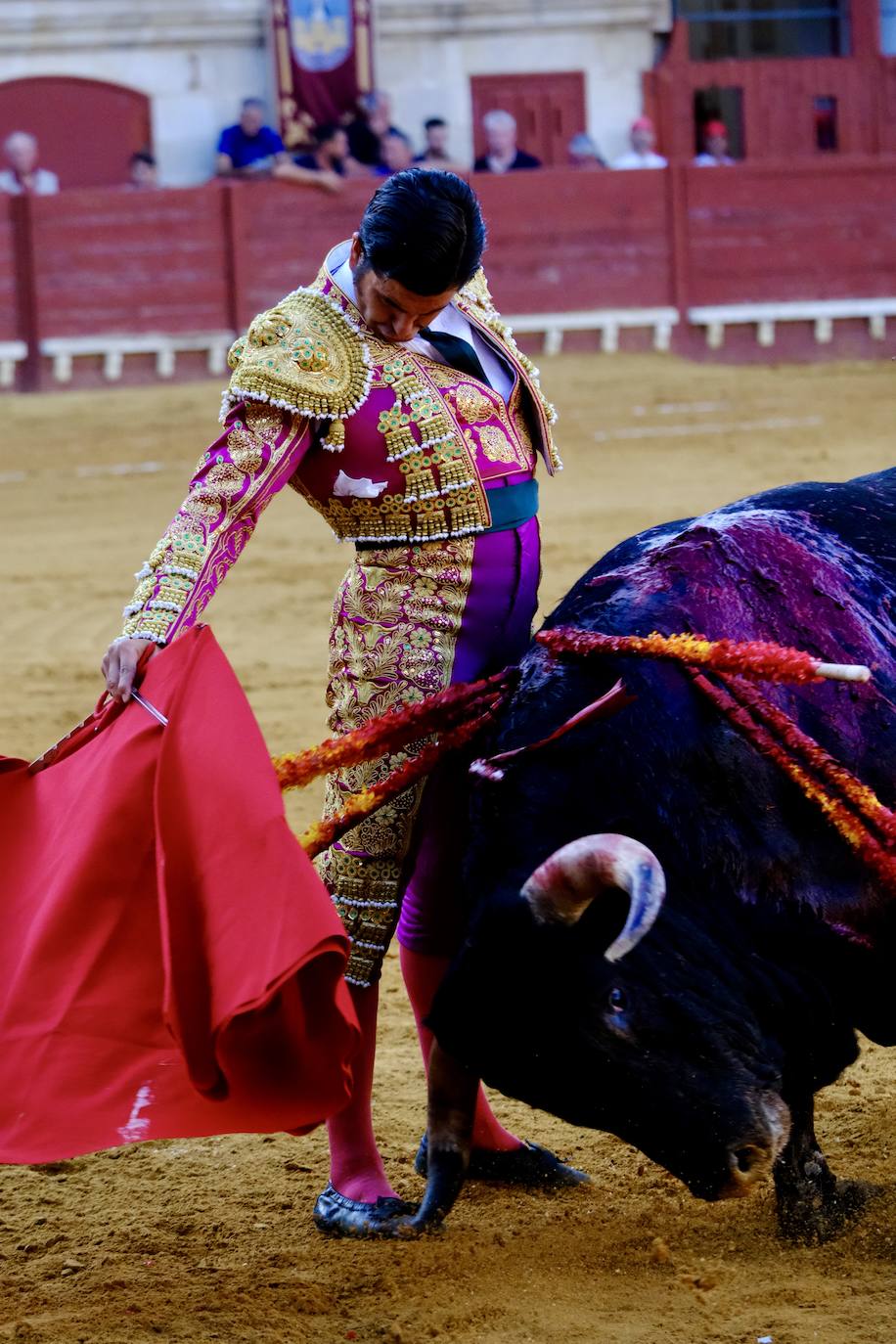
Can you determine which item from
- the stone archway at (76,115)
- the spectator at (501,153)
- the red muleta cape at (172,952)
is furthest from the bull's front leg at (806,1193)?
the stone archway at (76,115)

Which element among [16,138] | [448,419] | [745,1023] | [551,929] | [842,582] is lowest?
[745,1023]

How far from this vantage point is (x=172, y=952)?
204 centimetres

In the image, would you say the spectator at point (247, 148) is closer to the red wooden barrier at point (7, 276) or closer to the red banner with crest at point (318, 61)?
the red banner with crest at point (318, 61)

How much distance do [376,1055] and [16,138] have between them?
29.3ft

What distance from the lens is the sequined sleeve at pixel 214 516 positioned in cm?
222

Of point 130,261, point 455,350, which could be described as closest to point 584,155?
point 130,261

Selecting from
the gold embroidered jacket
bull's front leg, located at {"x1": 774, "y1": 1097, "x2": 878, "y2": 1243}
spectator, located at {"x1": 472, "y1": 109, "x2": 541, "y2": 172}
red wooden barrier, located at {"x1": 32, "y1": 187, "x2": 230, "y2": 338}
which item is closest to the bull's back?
the gold embroidered jacket

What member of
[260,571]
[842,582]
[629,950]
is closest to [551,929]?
[629,950]

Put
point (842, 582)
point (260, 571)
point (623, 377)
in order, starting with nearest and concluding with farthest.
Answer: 1. point (842, 582)
2. point (260, 571)
3. point (623, 377)

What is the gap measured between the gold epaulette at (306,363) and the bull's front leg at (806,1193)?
1.12 m

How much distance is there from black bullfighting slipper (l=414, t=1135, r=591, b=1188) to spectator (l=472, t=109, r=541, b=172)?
9409mm

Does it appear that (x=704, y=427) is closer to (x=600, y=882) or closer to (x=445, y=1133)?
(x=445, y=1133)

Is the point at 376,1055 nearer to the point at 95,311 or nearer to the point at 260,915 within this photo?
the point at 260,915

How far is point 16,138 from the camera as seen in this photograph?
35.3 ft
